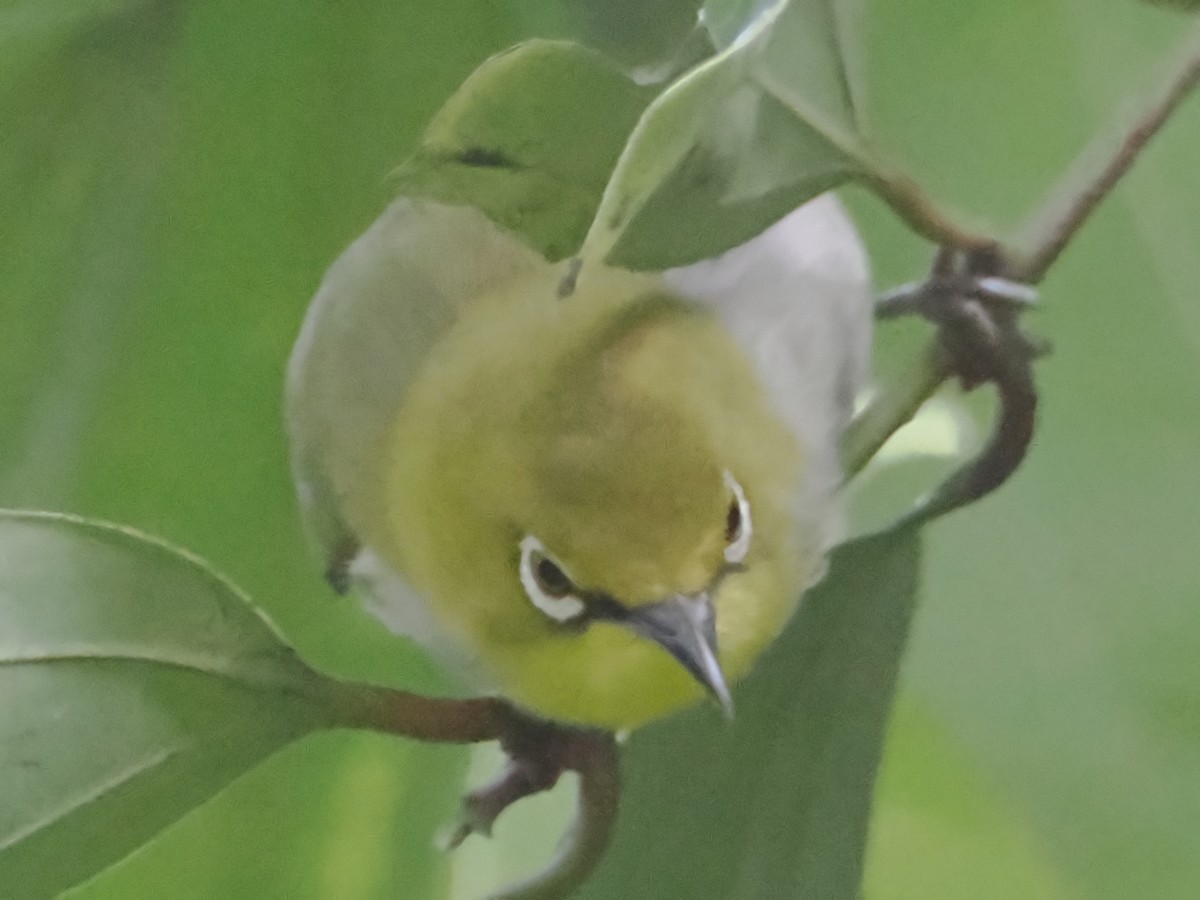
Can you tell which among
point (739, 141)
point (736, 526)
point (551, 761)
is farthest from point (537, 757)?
point (739, 141)

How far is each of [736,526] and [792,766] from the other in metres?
0.11

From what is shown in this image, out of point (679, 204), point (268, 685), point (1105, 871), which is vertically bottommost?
point (1105, 871)

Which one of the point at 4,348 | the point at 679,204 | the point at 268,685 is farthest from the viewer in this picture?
the point at 4,348

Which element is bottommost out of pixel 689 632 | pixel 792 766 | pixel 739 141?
pixel 792 766

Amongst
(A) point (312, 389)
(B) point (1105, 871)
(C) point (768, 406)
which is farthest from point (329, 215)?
(B) point (1105, 871)

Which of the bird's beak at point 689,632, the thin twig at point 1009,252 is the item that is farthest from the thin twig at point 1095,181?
the bird's beak at point 689,632

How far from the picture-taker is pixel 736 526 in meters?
0.31

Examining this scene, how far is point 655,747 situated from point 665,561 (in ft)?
0.43

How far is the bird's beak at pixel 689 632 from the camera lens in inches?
11.2

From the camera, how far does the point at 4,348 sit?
42 centimetres

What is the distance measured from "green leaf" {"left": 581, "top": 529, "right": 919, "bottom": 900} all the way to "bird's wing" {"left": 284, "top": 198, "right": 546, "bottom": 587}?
0.44 feet

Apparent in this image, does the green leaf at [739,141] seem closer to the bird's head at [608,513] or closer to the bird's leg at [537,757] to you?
the bird's head at [608,513]

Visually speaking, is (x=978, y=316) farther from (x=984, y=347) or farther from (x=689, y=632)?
(x=689, y=632)

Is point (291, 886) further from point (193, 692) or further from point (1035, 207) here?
point (1035, 207)
